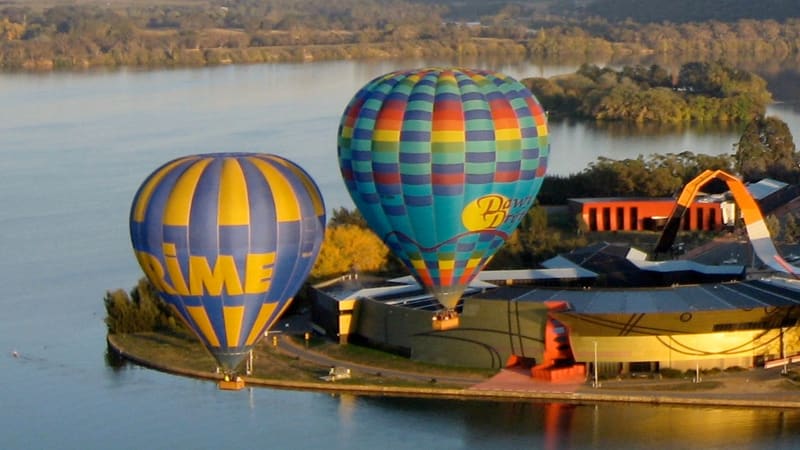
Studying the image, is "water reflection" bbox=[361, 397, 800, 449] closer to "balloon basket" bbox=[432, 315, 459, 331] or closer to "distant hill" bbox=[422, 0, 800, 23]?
"balloon basket" bbox=[432, 315, 459, 331]

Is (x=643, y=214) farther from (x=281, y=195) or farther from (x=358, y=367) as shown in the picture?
(x=281, y=195)

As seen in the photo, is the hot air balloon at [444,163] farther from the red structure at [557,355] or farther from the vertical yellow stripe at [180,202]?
the vertical yellow stripe at [180,202]

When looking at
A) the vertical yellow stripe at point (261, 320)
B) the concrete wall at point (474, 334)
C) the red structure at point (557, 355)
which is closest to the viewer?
the vertical yellow stripe at point (261, 320)

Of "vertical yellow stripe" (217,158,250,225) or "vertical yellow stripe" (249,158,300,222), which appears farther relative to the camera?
"vertical yellow stripe" (249,158,300,222)

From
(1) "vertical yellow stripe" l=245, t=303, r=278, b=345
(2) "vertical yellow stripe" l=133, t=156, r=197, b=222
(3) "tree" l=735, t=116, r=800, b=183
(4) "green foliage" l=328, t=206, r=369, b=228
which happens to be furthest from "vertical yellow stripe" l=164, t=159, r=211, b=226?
(3) "tree" l=735, t=116, r=800, b=183

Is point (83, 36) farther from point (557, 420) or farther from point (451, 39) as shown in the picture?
point (557, 420)

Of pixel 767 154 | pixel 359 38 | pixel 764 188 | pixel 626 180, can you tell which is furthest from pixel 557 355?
pixel 359 38

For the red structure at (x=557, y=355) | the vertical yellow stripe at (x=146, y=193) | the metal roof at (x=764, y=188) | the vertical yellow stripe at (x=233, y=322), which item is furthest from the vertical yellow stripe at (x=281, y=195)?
the metal roof at (x=764, y=188)
